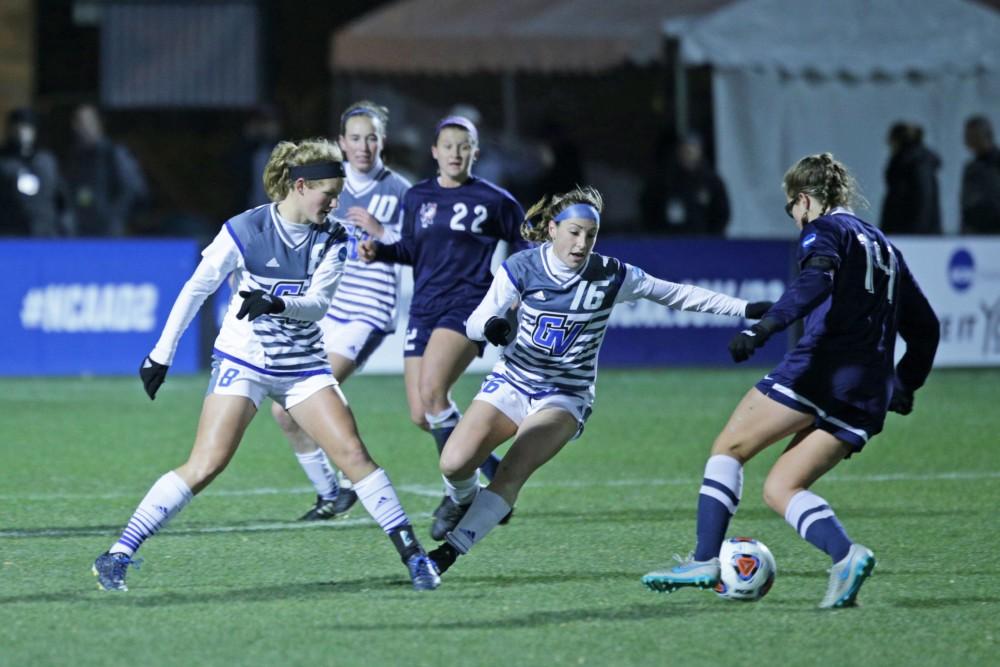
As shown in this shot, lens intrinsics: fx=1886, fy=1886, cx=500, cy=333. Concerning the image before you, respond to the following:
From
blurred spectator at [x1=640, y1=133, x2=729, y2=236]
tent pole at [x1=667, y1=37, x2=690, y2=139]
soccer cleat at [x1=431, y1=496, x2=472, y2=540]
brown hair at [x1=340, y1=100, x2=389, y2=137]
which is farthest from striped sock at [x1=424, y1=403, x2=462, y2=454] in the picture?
tent pole at [x1=667, y1=37, x2=690, y2=139]

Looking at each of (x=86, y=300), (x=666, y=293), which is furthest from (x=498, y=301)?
(x=86, y=300)

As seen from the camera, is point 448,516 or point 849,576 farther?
point 448,516

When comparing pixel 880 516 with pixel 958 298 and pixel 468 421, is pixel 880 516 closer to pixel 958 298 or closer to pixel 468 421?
pixel 468 421

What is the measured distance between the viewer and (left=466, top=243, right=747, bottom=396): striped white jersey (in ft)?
25.4

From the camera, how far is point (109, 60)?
A: 25.0 m

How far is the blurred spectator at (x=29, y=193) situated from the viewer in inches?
690

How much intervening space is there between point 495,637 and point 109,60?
1971 centimetres

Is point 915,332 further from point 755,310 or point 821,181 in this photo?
point 821,181

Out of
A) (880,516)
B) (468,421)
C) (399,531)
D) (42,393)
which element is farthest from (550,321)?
(42,393)

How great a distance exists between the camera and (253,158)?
17891mm

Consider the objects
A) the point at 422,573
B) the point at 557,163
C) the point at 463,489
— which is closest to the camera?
the point at 422,573

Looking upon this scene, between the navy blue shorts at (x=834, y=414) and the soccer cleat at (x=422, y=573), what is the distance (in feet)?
4.91

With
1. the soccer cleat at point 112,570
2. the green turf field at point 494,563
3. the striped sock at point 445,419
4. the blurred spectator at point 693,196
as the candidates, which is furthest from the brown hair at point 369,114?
the blurred spectator at point 693,196

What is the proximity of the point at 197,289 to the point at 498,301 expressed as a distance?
1.26m
